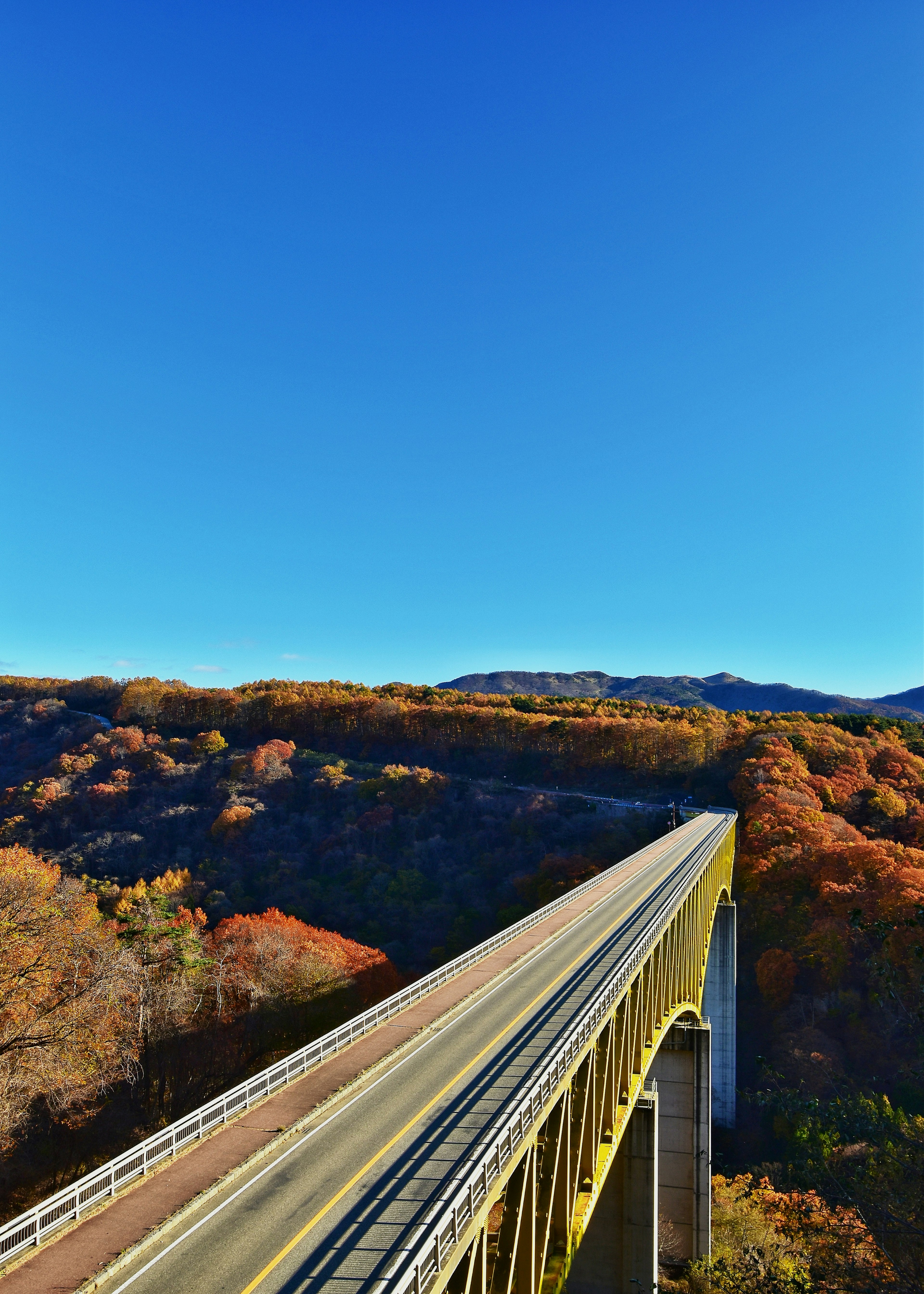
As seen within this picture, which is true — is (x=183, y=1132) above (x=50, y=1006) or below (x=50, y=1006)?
above

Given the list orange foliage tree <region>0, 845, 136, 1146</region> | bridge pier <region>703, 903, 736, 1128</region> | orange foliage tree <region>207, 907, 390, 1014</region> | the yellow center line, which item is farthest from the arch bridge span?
orange foliage tree <region>207, 907, 390, 1014</region>

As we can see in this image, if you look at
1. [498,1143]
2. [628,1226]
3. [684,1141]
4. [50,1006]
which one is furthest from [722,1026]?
[498,1143]

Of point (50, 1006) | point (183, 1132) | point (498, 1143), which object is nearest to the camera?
point (498, 1143)

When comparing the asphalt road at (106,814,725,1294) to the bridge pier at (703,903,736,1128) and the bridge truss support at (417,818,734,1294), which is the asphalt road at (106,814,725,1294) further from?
the bridge pier at (703,903,736,1128)

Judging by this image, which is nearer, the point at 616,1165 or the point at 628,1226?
the point at 628,1226

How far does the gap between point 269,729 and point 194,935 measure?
89.2m

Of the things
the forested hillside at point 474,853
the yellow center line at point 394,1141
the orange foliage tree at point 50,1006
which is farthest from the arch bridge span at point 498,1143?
the orange foliage tree at point 50,1006

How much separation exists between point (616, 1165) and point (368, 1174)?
13.4 metres

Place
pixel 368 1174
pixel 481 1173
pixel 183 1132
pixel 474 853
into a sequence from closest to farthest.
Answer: pixel 481 1173 < pixel 368 1174 < pixel 183 1132 < pixel 474 853

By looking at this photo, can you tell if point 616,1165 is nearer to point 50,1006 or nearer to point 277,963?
point 50,1006

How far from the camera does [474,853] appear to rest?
75.4 metres

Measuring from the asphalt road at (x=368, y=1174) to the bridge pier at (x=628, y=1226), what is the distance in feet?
15.1

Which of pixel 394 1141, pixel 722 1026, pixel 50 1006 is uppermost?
pixel 394 1141

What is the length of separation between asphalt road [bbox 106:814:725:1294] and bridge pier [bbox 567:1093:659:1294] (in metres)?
4.59
